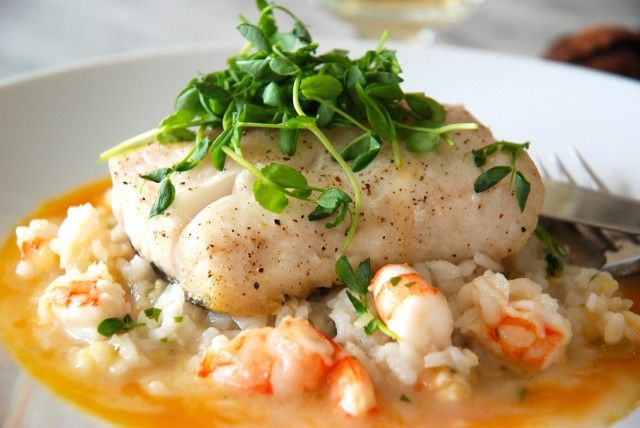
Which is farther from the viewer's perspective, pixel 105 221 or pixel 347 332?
pixel 105 221

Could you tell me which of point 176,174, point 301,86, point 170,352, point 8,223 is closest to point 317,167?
point 301,86

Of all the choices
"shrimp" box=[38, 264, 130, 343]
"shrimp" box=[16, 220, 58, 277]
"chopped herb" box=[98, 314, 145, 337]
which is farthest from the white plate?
"chopped herb" box=[98, 314, 145, 337]

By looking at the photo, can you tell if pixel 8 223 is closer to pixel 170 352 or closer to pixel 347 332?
pixel 170 352

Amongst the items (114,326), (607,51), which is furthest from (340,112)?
(607,51)

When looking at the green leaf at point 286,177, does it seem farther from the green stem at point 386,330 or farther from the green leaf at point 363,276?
the green stem at point 386,330

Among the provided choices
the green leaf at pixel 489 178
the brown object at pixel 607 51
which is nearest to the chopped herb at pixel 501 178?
the green leaf at pixel 489 178

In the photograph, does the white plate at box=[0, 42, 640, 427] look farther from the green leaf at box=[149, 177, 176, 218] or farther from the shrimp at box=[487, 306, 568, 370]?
the shrimp at box=[487, 306, 568, 370]
